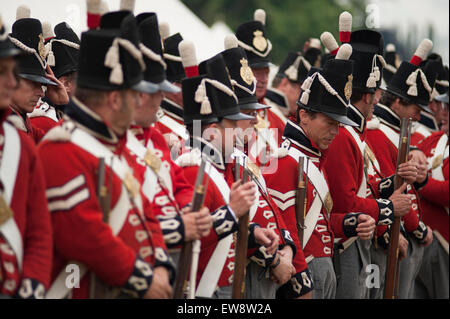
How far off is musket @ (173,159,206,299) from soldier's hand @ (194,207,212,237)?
31 millimetres

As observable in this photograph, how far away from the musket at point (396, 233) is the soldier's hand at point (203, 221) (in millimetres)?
2723

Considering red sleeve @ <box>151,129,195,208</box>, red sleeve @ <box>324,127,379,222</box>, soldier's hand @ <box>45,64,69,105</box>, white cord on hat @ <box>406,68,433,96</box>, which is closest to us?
red sleeve @ <box>151,129,195,208</box>

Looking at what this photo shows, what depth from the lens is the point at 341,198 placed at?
562cm

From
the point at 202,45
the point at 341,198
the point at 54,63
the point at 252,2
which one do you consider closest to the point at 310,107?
the point at 341,198

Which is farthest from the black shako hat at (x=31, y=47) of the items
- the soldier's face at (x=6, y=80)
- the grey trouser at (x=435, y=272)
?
the grey trouser at (x=435, y=272)

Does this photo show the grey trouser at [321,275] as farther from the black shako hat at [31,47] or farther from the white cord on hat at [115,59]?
the white cord on hat at [115,59]

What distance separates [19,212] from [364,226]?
3021mm

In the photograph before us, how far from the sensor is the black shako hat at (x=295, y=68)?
29.1 ft

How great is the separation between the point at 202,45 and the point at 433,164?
11.3 feet

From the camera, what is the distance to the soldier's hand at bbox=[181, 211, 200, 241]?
3.79 metres

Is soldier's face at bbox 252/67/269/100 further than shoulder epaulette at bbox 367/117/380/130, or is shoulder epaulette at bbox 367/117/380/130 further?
soldier's face at bbox 252/67/269/100

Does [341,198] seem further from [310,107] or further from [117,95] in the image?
[117,95]

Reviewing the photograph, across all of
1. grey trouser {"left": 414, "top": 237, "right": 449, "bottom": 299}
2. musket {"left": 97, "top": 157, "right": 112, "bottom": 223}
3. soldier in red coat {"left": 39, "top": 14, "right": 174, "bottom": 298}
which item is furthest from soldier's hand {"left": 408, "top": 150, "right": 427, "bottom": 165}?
musket {"left": 97, "top": 157, "right": 112, "bottom": 223}

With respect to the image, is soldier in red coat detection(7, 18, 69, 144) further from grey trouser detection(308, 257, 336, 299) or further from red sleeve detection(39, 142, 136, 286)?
grey trouser detection(308, 257, 336, 299)
